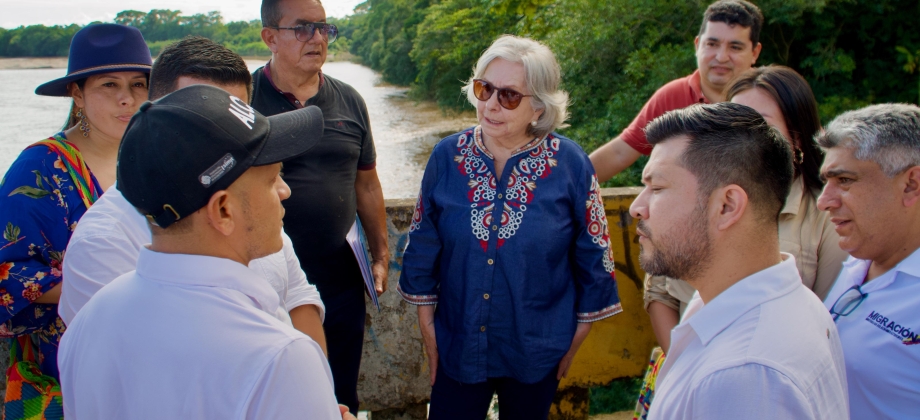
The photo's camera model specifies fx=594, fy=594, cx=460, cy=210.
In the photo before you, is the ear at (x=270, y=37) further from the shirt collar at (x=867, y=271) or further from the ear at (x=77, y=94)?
the shirt collar at (x=867, y=271)

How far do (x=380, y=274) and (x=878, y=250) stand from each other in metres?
2.09

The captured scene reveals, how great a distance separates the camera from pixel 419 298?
2.48 metres

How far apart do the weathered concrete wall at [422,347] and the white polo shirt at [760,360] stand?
2014 mm

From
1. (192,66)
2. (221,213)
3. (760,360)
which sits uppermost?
(192,66)

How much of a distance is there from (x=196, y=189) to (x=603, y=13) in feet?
31.5

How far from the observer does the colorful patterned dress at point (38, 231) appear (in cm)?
197

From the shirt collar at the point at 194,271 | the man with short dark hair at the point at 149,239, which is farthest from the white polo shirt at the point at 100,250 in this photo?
the shirt collar at the point at 194,271

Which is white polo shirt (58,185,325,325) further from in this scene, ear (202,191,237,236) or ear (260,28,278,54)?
ear (260,28,278,54)

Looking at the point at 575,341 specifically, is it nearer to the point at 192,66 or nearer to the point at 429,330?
the point at 429,330

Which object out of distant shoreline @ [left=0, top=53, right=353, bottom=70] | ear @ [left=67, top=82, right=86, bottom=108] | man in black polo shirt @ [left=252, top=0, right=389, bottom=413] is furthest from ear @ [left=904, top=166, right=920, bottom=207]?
distant shoreline @ [left=0, top=53, right=353, bottom=70]

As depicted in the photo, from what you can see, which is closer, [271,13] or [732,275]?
[732,275]

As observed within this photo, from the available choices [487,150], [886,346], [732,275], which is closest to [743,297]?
[732,275]

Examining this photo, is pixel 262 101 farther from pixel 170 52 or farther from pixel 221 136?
pixel 221 136

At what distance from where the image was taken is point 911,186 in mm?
1783
